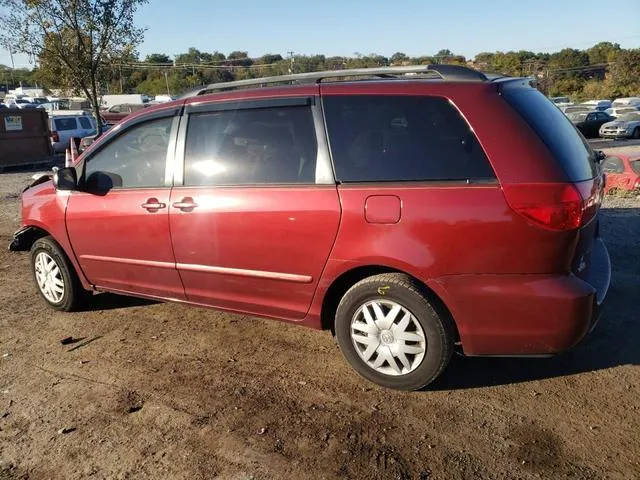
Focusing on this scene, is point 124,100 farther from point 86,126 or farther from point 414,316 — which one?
point 414,316

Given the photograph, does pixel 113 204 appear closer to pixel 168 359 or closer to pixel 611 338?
pixel 168 359

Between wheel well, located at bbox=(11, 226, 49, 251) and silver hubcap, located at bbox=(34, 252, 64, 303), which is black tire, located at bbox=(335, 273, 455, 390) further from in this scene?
wheel well, located at bbox=(11, 226, 49, 251)

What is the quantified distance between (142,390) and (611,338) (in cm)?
324

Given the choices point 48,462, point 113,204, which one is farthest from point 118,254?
point 48,462

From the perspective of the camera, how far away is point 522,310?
298 cm

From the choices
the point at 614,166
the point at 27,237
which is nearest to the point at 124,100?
the point at 614,166

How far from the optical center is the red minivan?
2.95m

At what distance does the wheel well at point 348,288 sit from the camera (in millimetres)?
3170

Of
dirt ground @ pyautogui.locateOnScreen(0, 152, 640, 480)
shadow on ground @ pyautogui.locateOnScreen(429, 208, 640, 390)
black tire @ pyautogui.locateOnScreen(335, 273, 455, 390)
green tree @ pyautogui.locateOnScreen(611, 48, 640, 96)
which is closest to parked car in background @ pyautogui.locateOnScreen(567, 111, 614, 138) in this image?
green tree @ pyautogui.locateOnScreen(611, 48, 640, 96)

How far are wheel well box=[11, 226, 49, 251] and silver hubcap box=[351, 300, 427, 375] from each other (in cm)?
323

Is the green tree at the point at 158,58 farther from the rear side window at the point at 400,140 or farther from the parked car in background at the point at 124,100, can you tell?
the rear side window at the point at 400,140

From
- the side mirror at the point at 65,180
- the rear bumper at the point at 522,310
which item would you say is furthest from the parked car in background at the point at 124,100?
the rear bumper at the point at 522,310

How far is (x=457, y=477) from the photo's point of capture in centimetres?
260

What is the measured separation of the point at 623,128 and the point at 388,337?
28.8 meters
